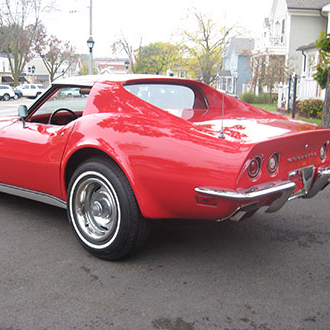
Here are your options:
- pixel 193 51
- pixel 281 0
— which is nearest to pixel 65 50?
pixel 193 51

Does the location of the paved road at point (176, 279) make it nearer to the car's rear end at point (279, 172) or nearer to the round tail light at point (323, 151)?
the car's rear end at point (279, 172)

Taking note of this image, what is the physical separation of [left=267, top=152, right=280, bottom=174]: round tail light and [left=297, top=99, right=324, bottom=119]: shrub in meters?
14.6

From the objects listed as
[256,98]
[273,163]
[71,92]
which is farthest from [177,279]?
[256,98]

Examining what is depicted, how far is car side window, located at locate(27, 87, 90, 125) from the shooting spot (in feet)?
13.8

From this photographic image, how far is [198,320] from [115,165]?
1307mm

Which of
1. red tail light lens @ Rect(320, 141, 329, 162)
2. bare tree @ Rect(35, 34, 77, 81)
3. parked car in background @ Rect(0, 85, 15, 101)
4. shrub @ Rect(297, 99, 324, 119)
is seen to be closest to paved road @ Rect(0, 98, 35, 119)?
parked car in background @ Rect(0, 85, 15, 101)

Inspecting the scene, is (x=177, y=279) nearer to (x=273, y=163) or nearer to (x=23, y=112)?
(x=273, y=163)

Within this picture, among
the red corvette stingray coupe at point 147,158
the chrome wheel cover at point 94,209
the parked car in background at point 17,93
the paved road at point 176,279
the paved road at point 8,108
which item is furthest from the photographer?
the parked car in background at point 17,93

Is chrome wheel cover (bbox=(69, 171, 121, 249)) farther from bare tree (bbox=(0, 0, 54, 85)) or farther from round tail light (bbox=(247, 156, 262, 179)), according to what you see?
bare tree (bbox=(0, 0, 54, 85))

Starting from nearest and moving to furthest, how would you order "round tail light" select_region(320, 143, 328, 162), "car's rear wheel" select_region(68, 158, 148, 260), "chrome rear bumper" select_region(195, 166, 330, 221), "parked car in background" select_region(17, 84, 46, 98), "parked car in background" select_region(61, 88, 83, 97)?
"chrome rear bumper" select_region(195, 166, 330, 221) → "car's rear wheel" select_region(68, 158, 148, 260) → "round tail light" select_region(320, 143, 328, 162) → "parked car in background" select_region(61, 88, 83, 97) → "parked car in background" select_region(17, 84, 46, 98)

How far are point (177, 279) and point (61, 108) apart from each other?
2105mm

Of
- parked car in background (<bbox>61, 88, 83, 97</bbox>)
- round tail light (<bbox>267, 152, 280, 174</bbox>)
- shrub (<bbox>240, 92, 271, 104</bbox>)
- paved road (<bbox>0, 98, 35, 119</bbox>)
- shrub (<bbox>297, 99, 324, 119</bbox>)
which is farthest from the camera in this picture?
shrub (<bbox>240, 92, 271, 104</bbox>)

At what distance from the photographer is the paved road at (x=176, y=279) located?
259 cm

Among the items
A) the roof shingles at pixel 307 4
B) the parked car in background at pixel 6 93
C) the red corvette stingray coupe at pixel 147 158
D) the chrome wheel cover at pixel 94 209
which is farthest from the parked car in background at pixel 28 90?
the chrome wheel cover at pixel 94 209
